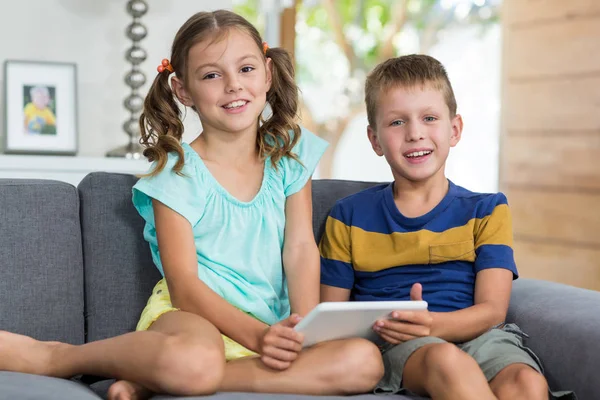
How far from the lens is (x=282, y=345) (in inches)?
A: 59.8

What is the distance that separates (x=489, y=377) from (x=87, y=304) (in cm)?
83

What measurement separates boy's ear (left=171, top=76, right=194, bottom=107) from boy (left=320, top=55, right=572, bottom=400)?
0.40 meters

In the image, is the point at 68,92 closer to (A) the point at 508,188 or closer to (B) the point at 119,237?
(B) the point at 119,237

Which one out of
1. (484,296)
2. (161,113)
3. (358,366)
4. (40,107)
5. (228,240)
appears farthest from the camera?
(40,107)

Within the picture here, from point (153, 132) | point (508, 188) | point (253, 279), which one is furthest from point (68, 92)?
point (508, 188)

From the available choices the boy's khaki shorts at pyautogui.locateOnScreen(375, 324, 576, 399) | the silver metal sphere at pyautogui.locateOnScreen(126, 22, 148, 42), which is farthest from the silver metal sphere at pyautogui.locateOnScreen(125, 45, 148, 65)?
the boy's khaki shorts at pyautogui.locateOnScreen(375, 324, 576, 399)

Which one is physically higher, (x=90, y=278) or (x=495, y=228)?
(x=495, y=228)

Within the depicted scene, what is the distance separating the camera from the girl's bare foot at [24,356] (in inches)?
62.2

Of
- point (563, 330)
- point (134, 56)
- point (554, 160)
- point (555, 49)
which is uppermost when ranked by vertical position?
point (555, 49)

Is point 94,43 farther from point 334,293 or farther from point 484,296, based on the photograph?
A: point 484,296

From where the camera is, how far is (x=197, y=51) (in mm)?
1849

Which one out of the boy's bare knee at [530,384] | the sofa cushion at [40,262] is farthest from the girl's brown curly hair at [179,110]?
the boy's bare knee at [530,384]

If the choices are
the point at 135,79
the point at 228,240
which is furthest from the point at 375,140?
the point at 135,79

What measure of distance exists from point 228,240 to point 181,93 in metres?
0.35
